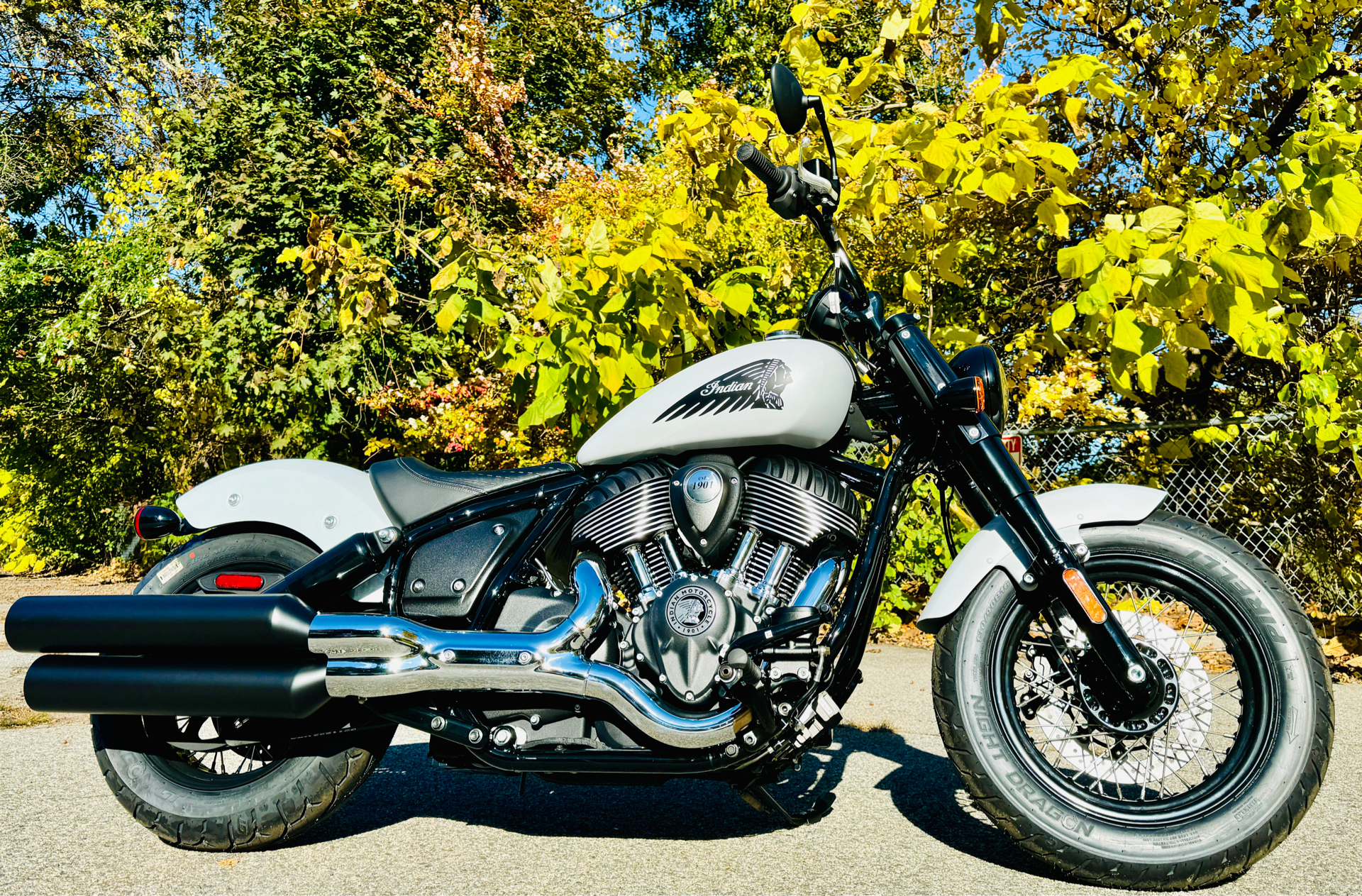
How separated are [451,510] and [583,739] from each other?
71 centimetres

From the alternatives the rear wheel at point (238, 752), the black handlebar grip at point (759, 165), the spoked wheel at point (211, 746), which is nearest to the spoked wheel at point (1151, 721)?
the black handlebar grip at point (759, 165)

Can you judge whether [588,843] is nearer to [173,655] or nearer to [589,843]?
[589,843]

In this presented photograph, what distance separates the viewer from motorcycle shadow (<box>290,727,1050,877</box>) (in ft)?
8.59

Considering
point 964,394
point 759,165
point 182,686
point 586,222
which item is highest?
point 586,222

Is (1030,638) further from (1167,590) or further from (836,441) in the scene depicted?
(836,441)

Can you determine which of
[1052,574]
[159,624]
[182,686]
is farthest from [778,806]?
[159,624]

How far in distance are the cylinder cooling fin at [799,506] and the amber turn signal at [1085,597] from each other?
1.64 feet

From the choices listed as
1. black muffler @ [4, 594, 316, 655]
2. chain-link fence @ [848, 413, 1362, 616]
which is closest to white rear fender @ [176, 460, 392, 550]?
black muffler @ [4, 594, 316, 655]

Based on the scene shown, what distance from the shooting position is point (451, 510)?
261 centimetres

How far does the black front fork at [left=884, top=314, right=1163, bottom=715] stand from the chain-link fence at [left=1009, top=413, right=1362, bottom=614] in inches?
120

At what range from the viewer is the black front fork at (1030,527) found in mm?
2240

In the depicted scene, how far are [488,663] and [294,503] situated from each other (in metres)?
0.85

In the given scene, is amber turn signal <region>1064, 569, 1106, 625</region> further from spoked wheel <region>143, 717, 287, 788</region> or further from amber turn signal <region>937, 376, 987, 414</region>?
spoked wheel <region>143, 717, 287, 788</region>

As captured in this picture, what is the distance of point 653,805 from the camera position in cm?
290
